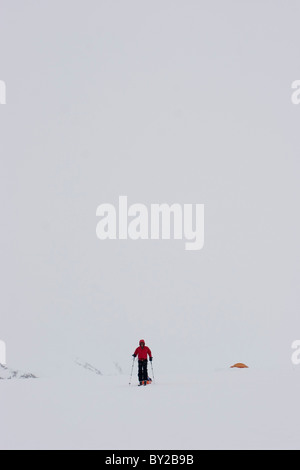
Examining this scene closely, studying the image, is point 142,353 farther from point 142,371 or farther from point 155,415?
point 155,415

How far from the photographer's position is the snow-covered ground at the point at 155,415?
9953 millimetres

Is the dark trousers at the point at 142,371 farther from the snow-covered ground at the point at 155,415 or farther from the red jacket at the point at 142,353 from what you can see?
the snow-covered ground at the point at 155,415

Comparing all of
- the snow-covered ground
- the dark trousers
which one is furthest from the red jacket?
the snow-covered ground

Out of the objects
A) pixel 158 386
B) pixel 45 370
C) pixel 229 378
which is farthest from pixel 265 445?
pixel 45 370

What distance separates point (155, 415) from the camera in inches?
496

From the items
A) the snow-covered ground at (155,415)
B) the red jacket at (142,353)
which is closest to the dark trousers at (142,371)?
the red jacket at (142,353)

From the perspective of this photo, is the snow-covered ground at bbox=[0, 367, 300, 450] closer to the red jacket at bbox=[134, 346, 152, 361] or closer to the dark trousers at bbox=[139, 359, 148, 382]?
the dark trousers at bbox=[139, 359, 148, 382]

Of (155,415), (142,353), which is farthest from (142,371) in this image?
(155,415)

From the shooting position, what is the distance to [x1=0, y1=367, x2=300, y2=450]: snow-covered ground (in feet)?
32.7

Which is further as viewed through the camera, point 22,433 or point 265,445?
point 22,433
